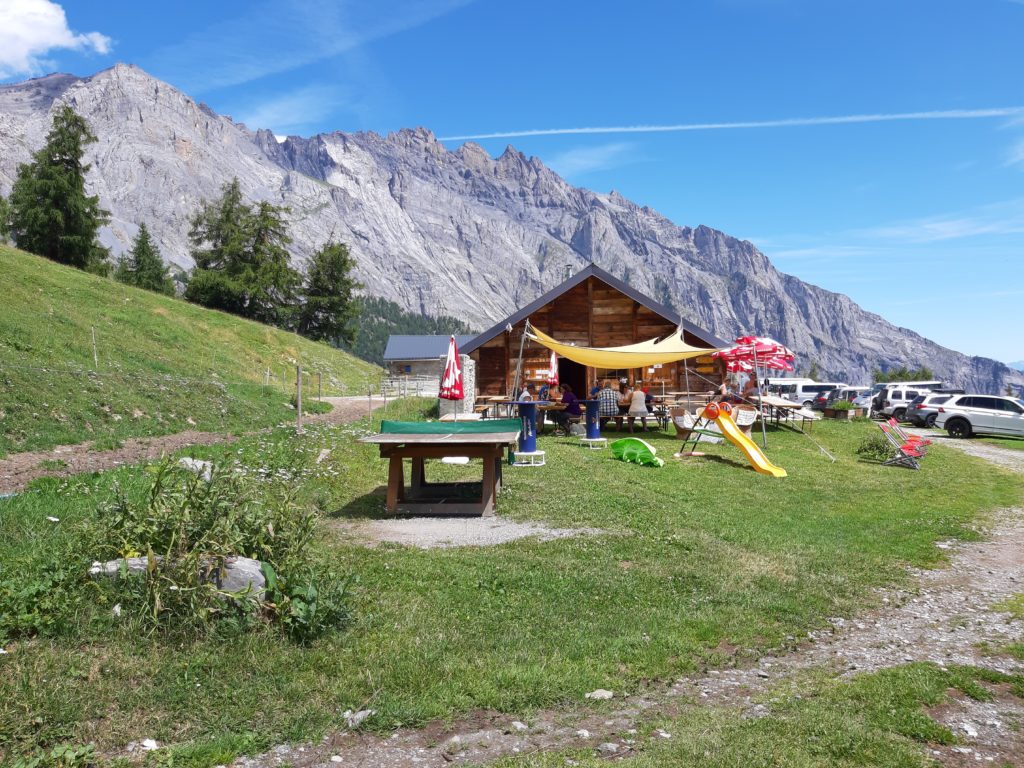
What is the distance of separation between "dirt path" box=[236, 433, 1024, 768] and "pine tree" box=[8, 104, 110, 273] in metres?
45.9

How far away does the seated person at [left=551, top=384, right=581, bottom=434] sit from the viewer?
797 inches

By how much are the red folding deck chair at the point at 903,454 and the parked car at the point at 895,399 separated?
2026 cm

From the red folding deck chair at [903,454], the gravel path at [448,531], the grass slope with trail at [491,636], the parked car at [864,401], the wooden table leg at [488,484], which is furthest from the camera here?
the parked car at [864,401]

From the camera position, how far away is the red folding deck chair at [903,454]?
15727 millimetres

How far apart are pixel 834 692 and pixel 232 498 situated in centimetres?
456

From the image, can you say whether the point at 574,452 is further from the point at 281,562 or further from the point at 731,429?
the point at 281,562

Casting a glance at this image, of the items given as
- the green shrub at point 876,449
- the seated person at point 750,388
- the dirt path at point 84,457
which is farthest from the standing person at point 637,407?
the dirt path at point 84,457

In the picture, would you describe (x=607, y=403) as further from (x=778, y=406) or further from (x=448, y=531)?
(x=448, y=531)

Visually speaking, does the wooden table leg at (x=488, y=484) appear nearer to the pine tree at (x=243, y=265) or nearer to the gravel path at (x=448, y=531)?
the gravel path at (x=448, y=531)

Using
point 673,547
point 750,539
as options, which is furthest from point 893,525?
point 673,547

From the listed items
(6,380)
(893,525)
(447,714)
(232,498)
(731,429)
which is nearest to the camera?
(447,714)

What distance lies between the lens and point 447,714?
389cm

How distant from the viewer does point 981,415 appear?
83.8 feet

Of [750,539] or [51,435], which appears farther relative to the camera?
[51,435]
